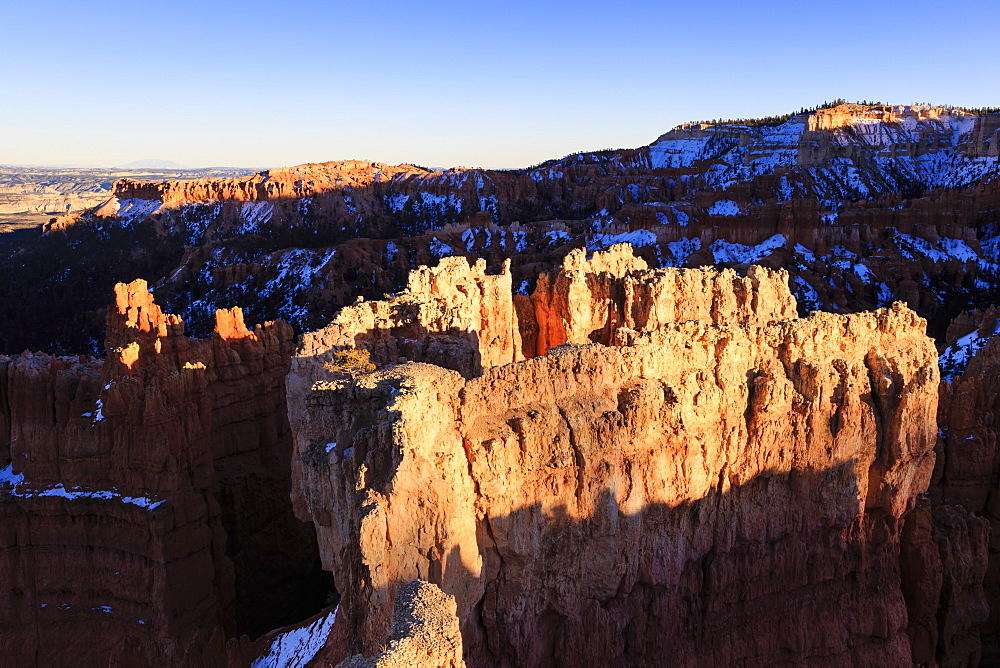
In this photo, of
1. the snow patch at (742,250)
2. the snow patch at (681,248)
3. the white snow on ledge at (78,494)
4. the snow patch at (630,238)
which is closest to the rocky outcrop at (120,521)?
the white snow on ledge at (78,494)

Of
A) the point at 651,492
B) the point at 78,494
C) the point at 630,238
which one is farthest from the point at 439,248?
the point at 651,492

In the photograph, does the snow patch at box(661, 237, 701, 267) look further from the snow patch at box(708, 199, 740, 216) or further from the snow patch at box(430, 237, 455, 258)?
the snow patch at box(430, 237, 455, 258)

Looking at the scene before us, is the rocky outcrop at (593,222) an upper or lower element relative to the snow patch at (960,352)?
upper

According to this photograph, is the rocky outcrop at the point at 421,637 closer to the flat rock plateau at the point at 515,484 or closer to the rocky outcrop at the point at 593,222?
the flat rock plateau at the point at 515,484

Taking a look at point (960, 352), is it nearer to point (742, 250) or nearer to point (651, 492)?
point (651, 492)

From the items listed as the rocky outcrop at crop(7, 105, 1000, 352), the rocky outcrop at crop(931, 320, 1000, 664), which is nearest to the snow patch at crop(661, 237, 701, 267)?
the rocky outcrop at crop(7, 105, 1000, 352)
